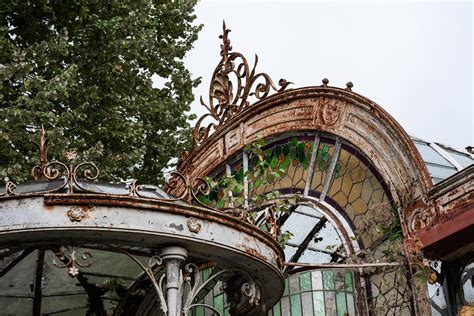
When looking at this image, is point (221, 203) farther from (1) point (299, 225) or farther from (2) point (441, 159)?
(2) point (441, 159)

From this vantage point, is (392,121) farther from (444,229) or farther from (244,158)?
(244,158)

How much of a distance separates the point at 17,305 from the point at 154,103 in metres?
7.45

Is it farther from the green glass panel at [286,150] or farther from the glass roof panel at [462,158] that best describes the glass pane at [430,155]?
the green glass panel at [286,150]

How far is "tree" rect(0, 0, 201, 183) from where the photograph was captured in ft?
46.2

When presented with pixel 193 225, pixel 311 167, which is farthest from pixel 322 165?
pixel 193 225

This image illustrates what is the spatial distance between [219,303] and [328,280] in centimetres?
188

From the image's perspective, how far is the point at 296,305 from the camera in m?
10.6

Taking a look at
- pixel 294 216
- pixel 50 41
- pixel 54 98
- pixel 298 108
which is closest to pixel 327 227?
pixel 294 216

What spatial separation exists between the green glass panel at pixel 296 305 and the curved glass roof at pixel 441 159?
2.21m

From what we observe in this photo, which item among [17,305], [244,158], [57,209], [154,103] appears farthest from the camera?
[154,103]

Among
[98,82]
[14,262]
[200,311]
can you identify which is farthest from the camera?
[98,82]

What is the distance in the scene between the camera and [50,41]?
15.1 metres

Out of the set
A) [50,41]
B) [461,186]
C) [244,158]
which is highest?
[50,41]

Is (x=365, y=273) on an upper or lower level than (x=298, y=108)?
lower
